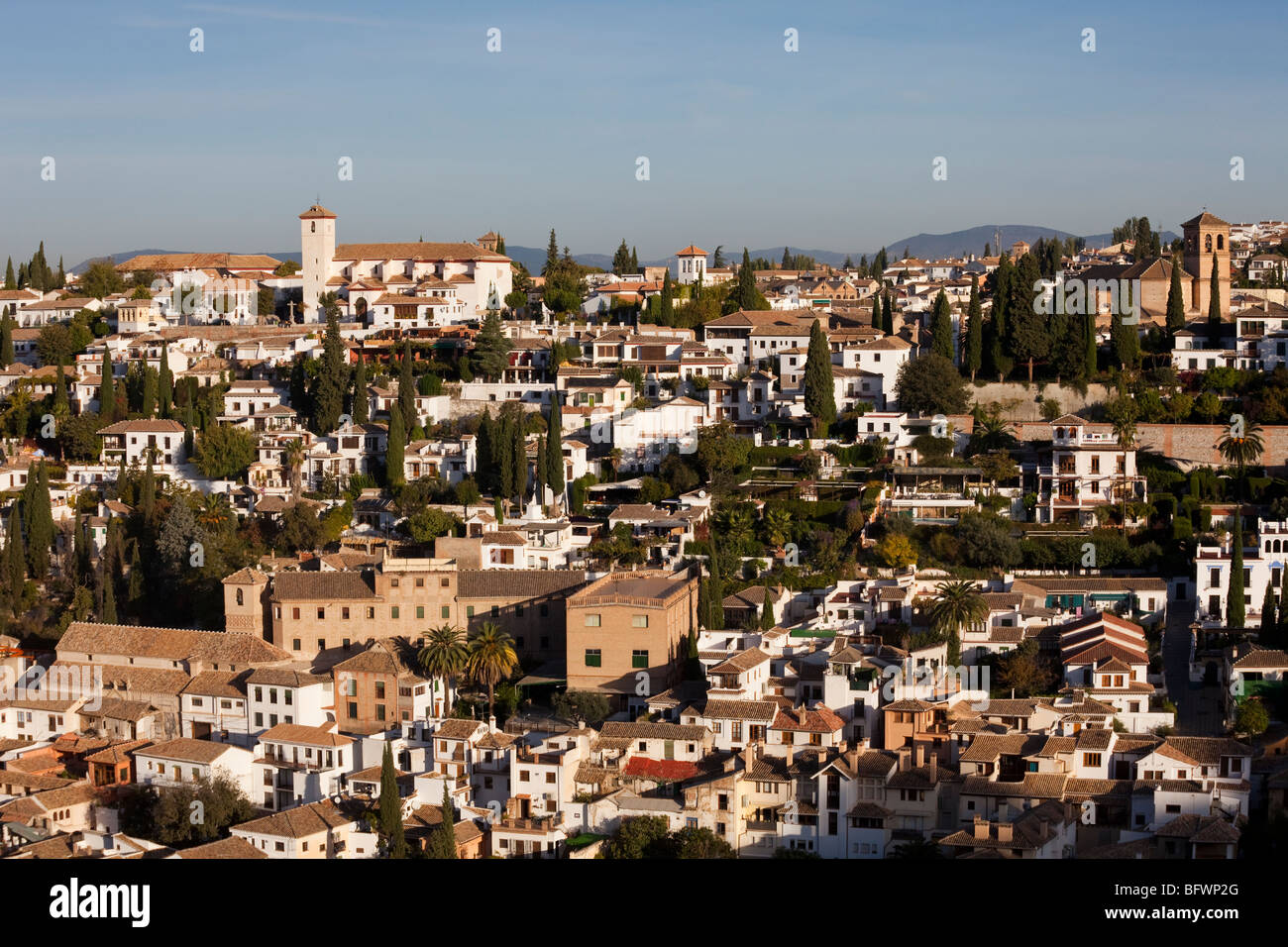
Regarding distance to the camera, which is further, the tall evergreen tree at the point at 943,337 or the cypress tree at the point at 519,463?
the tall evergreen tree at the point at 943,337

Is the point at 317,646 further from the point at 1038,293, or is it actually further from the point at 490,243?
the point at 490,243

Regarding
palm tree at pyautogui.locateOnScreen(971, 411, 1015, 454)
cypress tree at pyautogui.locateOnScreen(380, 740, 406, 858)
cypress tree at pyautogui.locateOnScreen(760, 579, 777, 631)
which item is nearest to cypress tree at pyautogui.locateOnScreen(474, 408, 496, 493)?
cypress tree at pyautogui.locateOnScreen(760, 579, 777, 631)

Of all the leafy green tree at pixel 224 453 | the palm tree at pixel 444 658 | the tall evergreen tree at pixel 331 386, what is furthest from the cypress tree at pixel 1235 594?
the leafy green tree at pixel 224 453

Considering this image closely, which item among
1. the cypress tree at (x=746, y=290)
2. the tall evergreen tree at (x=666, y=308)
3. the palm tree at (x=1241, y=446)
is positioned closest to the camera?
the palm tree at (x=1241, y=446)

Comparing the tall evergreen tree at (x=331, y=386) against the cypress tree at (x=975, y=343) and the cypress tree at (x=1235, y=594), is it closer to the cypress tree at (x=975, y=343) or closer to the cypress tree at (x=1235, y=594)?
the cypress tree at (x=975, y=343)

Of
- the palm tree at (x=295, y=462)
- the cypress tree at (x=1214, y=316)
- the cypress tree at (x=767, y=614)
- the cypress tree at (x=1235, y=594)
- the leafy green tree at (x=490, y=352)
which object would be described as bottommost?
the cypress tree at (x=767, y=614)

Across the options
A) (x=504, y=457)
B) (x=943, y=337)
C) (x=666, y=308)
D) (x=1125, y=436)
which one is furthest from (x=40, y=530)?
(x=1125, y=436)
